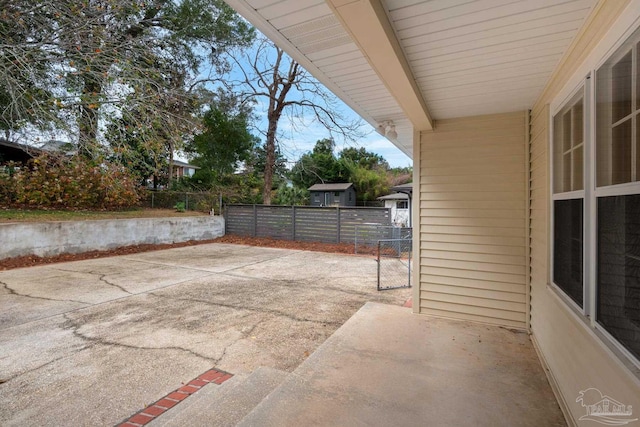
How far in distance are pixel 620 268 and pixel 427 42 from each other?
1.50 metres

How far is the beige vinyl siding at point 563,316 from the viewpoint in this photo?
4.42 feet

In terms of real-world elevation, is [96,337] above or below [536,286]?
below

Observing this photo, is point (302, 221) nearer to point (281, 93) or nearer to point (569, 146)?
point (281, 93)

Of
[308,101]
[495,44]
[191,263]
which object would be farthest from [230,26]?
[495,44]

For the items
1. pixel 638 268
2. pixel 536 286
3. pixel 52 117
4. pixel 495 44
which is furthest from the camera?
pixel 52 117

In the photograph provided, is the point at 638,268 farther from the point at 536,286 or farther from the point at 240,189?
the point at 240,189

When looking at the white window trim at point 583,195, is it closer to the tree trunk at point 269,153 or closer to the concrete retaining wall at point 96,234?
the concrete retaining wall at point 96,234

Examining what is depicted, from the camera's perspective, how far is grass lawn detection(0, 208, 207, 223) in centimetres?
764

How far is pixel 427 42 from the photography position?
73.8 inches

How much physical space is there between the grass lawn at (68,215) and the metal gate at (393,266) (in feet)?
24.4

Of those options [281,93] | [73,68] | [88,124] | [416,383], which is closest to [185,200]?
[281,93]

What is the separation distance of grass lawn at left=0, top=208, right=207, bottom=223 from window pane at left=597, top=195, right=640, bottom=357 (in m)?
10.2

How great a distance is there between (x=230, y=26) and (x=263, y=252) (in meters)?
7.86

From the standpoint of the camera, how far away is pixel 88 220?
8523 millimetres
